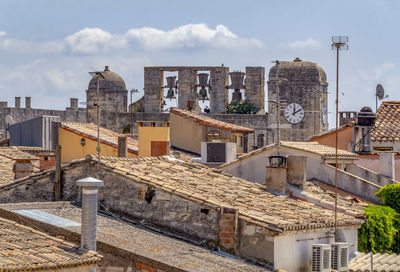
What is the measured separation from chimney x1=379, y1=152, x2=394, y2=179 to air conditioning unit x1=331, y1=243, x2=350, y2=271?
9.53 m

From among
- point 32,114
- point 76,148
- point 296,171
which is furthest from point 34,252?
point 32,114

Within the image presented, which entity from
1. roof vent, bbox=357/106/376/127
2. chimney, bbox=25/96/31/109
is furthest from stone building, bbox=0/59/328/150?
chimney, bbox=25/96/31/109

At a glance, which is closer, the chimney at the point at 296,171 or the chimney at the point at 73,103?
the chimney at the point at 296,171

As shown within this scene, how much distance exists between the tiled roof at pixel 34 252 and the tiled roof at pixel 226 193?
3.22m

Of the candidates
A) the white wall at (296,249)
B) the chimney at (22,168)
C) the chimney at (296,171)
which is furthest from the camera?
the chimney at (22,168)

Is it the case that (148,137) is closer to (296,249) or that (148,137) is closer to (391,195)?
(391,195)

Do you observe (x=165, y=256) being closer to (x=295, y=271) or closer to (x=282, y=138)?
(x=295, y=271)

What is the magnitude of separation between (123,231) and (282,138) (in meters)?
29.5

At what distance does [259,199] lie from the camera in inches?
769

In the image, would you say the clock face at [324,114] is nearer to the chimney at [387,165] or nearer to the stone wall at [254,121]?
the stone wall at [254,121]

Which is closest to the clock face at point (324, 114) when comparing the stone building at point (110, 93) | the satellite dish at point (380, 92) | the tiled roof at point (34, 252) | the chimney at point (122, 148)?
the satellite dish at point (380, 92)

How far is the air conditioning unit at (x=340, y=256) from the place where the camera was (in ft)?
60.7

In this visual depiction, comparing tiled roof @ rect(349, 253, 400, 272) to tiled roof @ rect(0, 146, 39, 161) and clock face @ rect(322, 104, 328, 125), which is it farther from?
clock face @ rect(322, 104, 328, 125)

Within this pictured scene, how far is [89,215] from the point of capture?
14.6 metres
